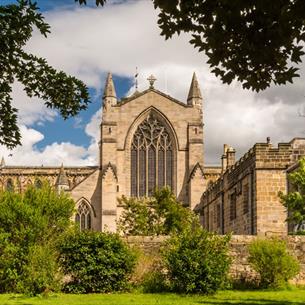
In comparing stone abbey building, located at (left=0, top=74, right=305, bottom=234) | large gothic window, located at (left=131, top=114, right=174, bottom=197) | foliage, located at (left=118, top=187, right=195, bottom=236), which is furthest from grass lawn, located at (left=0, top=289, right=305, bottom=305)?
large gothic window, located at (left=131, top=114, right=174, bottom=197)

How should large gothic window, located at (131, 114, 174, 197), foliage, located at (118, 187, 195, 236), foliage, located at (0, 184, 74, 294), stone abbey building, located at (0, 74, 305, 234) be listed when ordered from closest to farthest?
foliage, located at (0, 184, 74, 294)
foliage, located at (118, 187, 195, 236)
stone abbey building, located at (0, 74, 305, 234)
large gothic window, located at (131, 114, 174, 197)

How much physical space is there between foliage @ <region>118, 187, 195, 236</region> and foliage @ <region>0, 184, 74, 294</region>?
797 inches

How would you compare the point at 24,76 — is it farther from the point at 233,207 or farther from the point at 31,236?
the point at 233,207

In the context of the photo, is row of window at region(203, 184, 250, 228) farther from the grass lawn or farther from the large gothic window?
the large gothic window

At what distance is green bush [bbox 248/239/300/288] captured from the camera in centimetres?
2533

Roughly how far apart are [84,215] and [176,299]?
3868 cm

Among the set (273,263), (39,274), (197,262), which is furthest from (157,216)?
(39,274)

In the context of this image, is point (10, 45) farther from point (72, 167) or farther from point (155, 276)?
point (72, 167)

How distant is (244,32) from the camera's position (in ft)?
27.8

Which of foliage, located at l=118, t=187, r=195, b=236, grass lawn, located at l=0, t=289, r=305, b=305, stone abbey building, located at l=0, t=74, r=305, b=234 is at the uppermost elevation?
stone abbey building, located at l=0, t=74, r=305, b=234

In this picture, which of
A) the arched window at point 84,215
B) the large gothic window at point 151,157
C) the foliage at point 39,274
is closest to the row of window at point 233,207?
the large gothic window at point 151,157

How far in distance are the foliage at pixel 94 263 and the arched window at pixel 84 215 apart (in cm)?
3395

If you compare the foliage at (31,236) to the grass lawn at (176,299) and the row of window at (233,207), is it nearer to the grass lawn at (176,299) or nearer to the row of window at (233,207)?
the grass lawn at (176,299)

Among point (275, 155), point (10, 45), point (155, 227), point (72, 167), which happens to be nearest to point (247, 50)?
point (10, 45)
